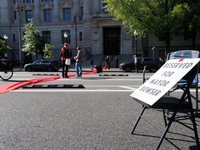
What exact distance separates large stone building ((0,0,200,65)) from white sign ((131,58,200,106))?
30.9 meters

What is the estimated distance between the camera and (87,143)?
8.39 ft

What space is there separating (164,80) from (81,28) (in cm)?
3992

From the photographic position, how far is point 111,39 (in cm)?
4003

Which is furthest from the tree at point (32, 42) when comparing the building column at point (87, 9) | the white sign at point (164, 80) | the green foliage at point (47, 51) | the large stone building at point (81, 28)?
the white sign at point (164, 80)

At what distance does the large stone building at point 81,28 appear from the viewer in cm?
3603

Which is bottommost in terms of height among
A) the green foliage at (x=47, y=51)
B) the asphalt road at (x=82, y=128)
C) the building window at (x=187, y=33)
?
the asphalt road at (x=82, y=128)

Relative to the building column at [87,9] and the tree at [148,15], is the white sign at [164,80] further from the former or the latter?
the building column at [87,9]

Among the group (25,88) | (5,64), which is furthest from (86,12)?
(25,88)

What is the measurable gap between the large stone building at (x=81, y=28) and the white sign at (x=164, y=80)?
3087 cm

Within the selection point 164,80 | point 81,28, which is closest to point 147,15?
point 164,80

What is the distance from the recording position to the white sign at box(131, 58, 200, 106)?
2.30 metres

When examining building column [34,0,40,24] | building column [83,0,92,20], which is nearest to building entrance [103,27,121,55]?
building column [83,0,92,20]

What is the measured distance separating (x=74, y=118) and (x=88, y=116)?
0.96 feet

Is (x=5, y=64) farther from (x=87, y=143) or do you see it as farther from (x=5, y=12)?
(x=5, y=12)
